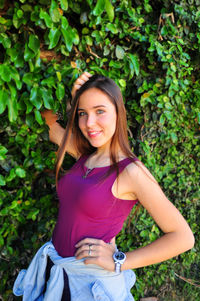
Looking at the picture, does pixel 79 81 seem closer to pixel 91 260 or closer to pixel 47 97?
pixel 47 97

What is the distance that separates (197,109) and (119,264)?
1924 millimetres

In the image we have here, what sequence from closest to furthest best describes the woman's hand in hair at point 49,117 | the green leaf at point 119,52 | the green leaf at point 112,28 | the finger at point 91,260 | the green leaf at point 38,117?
the finger at point 91,260 → the green leaf at point 38,117 → the woman's hand in hair at point 49,117 → the green leaf at point 112,28 → the green leaf at point 119,52

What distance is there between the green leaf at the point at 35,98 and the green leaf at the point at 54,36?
0.81ft

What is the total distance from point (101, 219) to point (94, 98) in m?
0.64

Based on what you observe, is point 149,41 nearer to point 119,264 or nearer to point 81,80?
point 81,80

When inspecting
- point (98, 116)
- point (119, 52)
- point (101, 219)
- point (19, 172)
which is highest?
point (119, 52)

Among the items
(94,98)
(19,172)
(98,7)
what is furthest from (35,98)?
(98,7)

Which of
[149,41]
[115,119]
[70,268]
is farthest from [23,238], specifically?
[149,41]

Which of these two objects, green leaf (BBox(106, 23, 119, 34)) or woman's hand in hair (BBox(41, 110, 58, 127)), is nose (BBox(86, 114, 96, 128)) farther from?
green leaf (BBox(106, 23, 119, 34))

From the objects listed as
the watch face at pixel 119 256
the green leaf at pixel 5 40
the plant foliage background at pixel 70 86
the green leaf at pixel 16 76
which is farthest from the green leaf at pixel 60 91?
the watch face at pixel 119 256

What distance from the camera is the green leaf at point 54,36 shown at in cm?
153

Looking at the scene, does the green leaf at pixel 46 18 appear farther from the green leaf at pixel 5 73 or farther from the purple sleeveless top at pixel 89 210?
the purple sleeveless top at pixel 89 210

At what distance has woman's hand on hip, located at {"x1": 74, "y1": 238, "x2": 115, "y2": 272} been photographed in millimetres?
1415

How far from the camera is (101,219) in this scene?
1.50 meters
